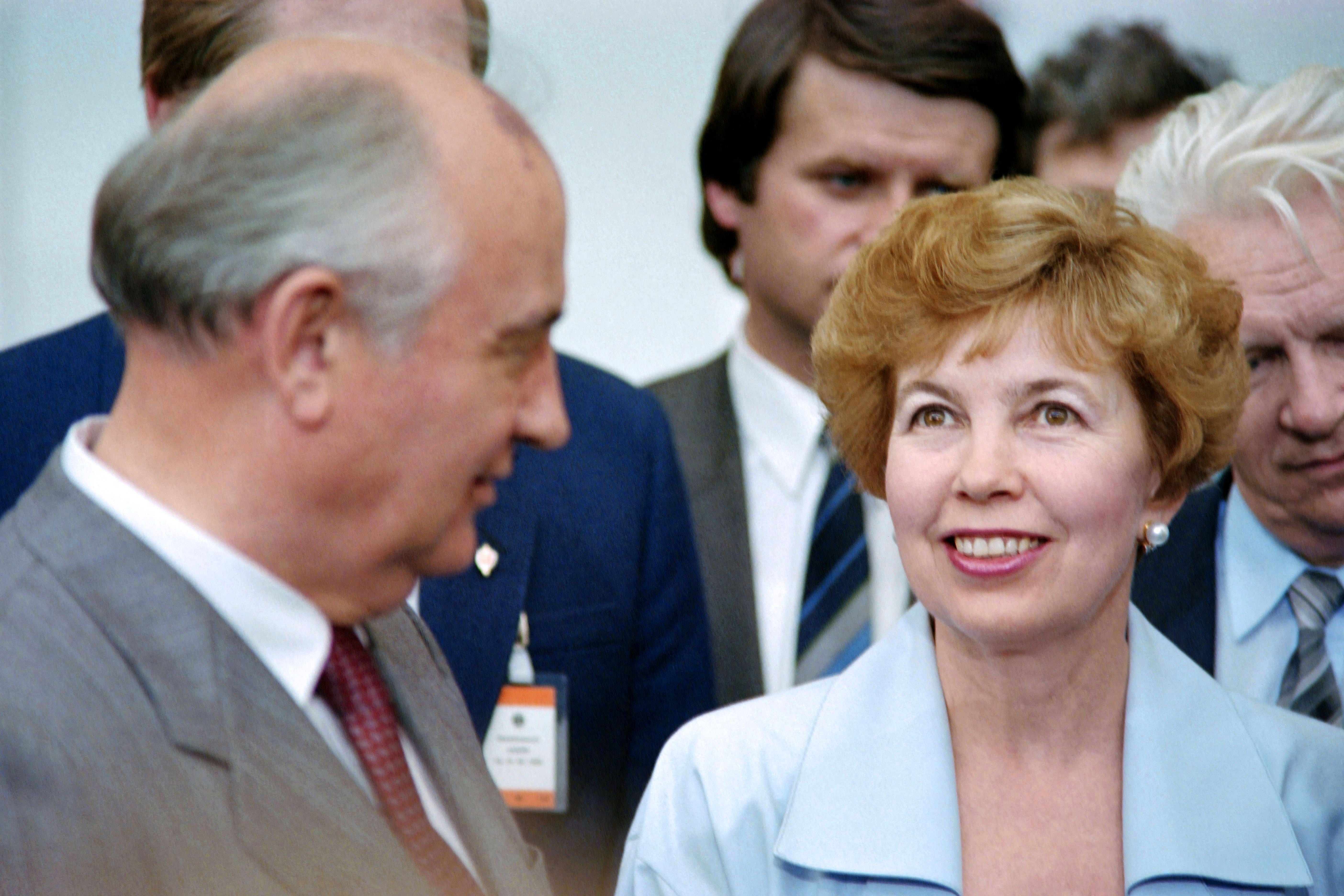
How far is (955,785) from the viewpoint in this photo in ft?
6.19

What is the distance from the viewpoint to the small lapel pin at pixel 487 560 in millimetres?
2123

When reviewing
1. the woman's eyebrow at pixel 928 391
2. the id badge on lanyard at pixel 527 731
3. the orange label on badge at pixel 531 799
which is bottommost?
the orange label on badge at pixel 531 799

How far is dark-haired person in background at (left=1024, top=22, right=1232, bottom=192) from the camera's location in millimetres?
3258

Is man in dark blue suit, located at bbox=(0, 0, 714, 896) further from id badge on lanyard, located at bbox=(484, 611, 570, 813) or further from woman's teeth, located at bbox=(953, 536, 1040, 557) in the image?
woman's teeth, located at bbox=(953, 536, 1040, 557)

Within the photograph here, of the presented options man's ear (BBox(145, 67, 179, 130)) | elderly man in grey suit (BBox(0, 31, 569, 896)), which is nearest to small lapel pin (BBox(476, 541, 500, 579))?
→ man's ear (BBox(145, 67, 179, 130))

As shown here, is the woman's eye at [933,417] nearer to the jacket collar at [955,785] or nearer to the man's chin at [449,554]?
the jacket collar at [955,785]

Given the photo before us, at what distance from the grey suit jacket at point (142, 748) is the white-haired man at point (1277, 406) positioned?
152cm

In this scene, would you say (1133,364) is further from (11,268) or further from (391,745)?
Result: (11,268)

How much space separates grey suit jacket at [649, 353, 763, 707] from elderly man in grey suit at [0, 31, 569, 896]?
1.33m

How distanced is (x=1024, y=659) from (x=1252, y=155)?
0.94m

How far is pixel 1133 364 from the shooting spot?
1.86 m

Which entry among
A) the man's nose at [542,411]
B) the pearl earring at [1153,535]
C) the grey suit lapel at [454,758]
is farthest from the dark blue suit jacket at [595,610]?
the man's nose at [542,411]

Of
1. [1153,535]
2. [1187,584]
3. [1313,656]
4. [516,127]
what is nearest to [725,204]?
[1187,584]

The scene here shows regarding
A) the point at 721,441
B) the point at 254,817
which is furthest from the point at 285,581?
the point at 721,441
